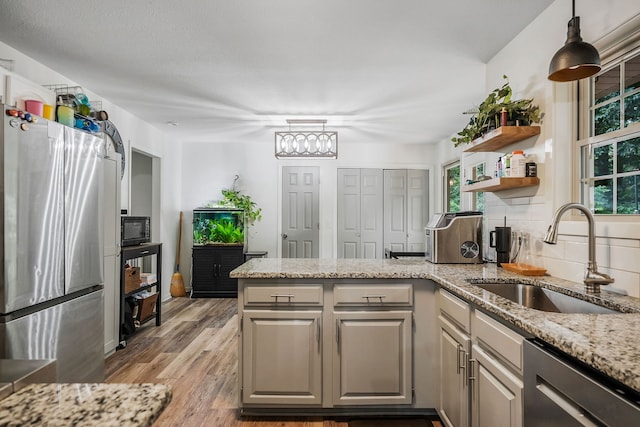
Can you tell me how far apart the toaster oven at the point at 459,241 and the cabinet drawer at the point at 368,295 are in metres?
0.54

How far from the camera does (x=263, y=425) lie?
2213 millimetres

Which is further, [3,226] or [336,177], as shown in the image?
[336,177]

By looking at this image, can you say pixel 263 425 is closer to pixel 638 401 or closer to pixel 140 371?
pixel 140 371

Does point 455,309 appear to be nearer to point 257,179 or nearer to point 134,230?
point 134,230

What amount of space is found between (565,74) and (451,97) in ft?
7.19

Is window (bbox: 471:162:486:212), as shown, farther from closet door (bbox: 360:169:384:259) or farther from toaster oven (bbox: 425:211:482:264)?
toaster oven (bbox: 425:211:482:264)

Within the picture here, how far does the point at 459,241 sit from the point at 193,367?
7.65ft

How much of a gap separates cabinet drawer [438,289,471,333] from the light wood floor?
77 cm

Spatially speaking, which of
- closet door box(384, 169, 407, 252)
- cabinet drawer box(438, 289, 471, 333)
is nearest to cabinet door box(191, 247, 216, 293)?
closet door box(384, 169, 407, 252)

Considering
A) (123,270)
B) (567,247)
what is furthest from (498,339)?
(123,270)

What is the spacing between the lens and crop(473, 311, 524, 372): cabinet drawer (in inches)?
50.8

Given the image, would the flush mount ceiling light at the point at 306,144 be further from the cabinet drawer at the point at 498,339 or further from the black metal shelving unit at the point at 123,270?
the cabinet drawer at the point at 498,339

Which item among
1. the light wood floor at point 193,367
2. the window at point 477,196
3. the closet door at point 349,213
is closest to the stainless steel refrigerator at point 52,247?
the light wood floor at point 193,367

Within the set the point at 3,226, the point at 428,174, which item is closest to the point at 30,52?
the point at 3,226
